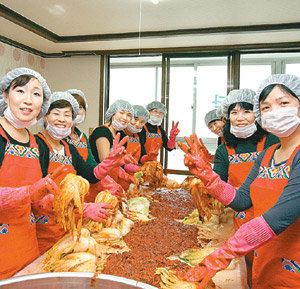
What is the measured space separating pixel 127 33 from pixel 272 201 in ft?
16.1

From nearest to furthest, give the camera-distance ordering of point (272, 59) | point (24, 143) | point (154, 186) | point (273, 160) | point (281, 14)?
point (273, 160) → point (24, 143) → point (154, 186) → point (281, 14) → point (272, 59)

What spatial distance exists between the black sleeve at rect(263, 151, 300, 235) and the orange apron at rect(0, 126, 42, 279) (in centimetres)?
139

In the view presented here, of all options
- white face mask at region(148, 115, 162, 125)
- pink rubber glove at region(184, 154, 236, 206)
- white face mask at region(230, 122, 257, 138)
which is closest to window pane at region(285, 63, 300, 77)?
white face mask at region(148, 115, 162, 125)

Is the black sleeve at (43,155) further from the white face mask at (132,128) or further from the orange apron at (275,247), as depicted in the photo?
the white face mask at (132,128)

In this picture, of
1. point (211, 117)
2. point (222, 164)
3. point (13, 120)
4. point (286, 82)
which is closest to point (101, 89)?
point (211, 117)

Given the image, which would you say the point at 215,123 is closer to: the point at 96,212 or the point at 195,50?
the point at 96,212

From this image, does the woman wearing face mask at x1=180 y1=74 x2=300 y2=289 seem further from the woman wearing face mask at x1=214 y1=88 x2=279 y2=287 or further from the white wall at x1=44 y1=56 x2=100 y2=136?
the white wall at x1=44 y1=56 x2=100 y2=136

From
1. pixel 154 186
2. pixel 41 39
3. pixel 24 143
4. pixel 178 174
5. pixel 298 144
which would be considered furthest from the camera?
pixel 178 174

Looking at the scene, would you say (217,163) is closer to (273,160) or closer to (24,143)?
(273,160)

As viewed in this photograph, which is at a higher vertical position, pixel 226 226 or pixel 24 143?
pixel 24 143

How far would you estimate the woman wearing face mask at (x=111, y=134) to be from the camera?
305 centimetres

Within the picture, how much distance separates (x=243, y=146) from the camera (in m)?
2.31

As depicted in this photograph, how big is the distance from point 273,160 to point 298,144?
0.54ft

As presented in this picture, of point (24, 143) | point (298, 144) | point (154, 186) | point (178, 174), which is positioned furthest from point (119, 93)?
point (298, 144)
